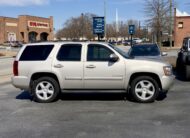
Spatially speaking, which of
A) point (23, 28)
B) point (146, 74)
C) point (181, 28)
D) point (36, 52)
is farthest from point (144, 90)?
point (23, 28)

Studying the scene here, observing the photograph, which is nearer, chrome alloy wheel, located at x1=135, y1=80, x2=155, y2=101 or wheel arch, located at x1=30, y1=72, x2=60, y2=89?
chrome alloy wheel, located at x1=135, y1=80, x2=155, y2=101

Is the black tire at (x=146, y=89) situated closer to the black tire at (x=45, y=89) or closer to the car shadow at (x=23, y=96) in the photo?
the black tire at (x=45, y=89)

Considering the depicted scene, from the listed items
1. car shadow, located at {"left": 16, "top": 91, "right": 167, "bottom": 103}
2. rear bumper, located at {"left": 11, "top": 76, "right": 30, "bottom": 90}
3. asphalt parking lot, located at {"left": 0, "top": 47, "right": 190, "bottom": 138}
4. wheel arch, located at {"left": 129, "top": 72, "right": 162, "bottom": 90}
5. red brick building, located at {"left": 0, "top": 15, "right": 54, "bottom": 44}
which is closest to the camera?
asphalt parking lot, located at {"left": 0, "top": 47, "right": 190, "bottom": 138}

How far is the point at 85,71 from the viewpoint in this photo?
33.1 ft

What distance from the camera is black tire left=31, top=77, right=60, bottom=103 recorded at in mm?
10281

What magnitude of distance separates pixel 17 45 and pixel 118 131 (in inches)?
3006

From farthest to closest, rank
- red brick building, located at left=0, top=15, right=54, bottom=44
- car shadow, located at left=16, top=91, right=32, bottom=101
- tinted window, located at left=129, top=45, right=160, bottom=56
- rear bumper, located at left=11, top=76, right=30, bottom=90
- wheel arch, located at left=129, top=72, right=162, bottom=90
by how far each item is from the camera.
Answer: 1. red brick building, located at left=0, top=15, right=54, bottom=44
2. tinted window, located at left=129, top=45, right=160, bottom=56
3. car shadow, located at left=16, top=91, right=32, bottom=101
4. rear bumper, located at left=11, top=76, right=30, bottom=90
5. wheel arch, located at left=129, top=72, right=162, bottom=90

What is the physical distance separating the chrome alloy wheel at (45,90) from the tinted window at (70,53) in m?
0.82

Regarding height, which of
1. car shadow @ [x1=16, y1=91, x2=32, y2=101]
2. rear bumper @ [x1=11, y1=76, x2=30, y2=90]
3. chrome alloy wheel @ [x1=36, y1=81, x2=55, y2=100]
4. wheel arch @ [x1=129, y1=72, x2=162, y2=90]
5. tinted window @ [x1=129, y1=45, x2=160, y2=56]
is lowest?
car shadow @ [x1=16, y1=91, x2=32, y2=101]

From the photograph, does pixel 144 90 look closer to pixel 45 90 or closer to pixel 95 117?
pixel 95 117

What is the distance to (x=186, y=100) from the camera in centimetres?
1020

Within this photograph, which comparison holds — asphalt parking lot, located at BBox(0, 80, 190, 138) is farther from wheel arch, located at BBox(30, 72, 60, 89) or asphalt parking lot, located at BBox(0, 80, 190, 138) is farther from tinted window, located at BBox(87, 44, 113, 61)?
tinted window, located at BBox(87, 44, 113, 61)

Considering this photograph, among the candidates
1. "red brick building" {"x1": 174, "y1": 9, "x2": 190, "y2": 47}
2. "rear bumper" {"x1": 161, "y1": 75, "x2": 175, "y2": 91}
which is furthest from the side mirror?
"red brick building" {"x1": 174, "y1": 9, "x2": 190, "y2": 47}

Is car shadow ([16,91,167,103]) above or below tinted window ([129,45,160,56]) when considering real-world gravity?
below
